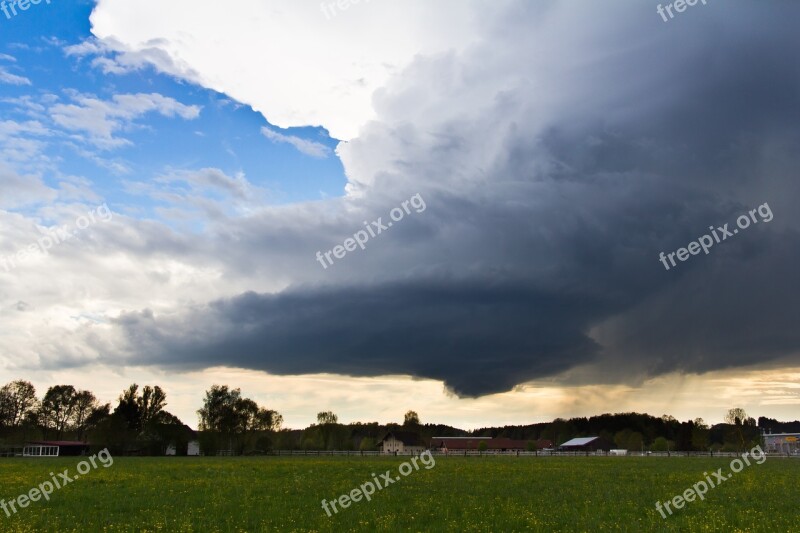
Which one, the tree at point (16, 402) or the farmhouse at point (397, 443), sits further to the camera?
the farmhouse at point (397, 443)

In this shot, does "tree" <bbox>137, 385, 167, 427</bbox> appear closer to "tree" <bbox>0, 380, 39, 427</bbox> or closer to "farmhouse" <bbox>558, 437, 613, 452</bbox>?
"tree" <bbox>0, 380, 39, 427</bbox>

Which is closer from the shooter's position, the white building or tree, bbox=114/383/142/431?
tree, bbox=114/383/142/431

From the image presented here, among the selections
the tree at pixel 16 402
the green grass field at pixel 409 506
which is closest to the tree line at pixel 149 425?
the tree at pixel 16 402

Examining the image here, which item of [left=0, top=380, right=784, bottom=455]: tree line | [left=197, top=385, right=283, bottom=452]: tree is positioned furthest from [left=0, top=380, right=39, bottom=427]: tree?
[left=197, top=385, right=283, bottom=452]: tree

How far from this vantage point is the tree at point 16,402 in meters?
144

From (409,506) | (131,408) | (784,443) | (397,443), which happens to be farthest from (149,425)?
(784,443)

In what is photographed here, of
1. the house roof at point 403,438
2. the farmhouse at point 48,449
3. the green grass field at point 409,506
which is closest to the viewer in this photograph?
the green grass field at point 409,506

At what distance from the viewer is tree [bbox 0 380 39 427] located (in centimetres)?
14355

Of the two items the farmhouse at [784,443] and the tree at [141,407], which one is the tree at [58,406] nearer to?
the tree at [141,407]

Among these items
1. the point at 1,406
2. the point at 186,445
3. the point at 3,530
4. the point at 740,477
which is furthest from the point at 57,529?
the point at 1,406

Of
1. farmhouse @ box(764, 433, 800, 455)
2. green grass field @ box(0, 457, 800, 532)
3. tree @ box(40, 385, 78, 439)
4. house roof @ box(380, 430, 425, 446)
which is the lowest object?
farmhouse @ box(764, 433, 800, 455)

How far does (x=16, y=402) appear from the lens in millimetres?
146750

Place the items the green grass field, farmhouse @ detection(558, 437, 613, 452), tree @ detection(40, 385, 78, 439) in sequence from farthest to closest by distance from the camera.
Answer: farmhouse @ detection(558, 437, 613, 452)
tree @ detection(40, 385, 78, 439)
the green grass field

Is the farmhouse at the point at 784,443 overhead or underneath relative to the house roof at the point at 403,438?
underneath
